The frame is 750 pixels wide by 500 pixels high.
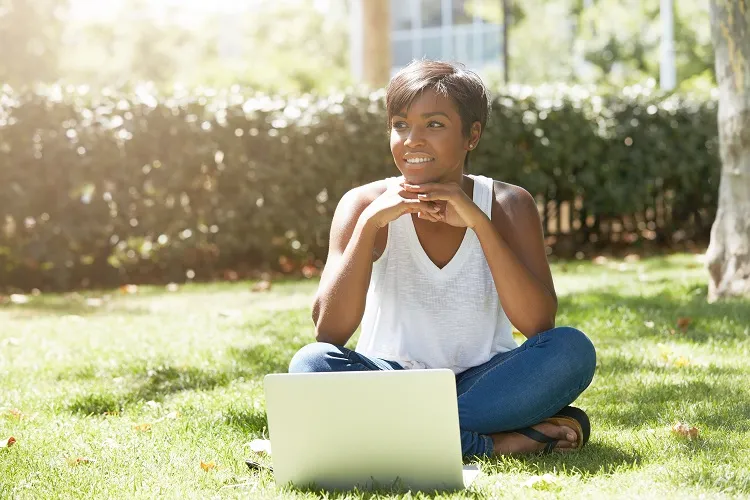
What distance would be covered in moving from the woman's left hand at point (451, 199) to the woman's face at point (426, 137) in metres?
0.06

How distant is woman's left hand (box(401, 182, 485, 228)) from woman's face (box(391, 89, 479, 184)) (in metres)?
0.06

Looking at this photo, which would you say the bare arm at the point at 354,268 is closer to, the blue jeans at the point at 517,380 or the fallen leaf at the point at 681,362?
the blue jeans at the point at 517,380

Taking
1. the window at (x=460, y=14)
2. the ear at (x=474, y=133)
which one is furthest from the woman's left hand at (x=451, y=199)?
the window at (x=460, y=14)

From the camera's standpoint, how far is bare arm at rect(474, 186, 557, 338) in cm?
332

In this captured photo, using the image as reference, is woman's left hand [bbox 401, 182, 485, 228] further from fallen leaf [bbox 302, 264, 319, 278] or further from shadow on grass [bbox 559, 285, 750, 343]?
fallen leaf [bbox 302, 264, 319, 278]

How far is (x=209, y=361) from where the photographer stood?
5.07 metres

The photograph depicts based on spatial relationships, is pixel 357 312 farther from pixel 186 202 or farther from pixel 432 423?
pixel 186 202

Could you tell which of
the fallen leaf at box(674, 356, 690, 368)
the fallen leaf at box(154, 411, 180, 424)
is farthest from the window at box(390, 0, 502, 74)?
the fallen leaf at box(154, 411, 180, 424)

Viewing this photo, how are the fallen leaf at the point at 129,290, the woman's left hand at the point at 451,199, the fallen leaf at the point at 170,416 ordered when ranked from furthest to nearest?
the fallen leaf at the point at 129,290 → the fallen leaf at the point at 170,416 → the woman's left hand at the point at 451,199

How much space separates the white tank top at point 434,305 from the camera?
3.49 metres

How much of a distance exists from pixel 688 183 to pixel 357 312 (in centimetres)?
826

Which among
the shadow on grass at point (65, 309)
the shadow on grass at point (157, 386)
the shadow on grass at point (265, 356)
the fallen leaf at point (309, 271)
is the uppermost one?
the shadow on grass at point (157, 386)

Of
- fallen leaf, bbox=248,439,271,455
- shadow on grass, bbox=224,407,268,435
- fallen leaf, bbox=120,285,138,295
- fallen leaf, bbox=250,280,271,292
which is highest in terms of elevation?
fallen leaf, bbox=248,439,271,455

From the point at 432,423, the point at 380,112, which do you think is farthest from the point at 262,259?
the point at 432,423
